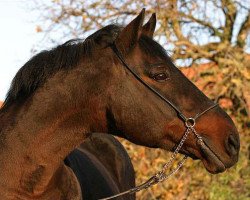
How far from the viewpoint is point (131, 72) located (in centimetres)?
332

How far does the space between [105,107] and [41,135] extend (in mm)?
403

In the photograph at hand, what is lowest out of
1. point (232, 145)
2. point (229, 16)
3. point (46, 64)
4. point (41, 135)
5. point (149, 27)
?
point (232, 145)

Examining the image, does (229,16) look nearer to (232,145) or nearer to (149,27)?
(149,27)

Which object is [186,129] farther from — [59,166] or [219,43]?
[219,43]

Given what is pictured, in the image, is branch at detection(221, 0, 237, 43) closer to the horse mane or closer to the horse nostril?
the horse mane

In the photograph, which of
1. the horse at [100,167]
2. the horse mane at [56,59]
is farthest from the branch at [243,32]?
the horse mane at [56,59]

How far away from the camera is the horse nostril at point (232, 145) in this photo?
10.8 ft

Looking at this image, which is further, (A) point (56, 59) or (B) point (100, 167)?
(B) point (100, 167)

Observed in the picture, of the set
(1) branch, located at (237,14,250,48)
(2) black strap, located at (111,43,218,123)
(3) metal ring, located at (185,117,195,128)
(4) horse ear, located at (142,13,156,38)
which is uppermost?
(1) branch, located at (237,14,250,48)

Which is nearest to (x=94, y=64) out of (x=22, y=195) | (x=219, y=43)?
(x=22, y=195)

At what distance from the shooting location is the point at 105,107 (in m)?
3.31

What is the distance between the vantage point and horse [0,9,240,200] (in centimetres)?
326

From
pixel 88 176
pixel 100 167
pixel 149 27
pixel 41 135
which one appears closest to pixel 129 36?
pixel 149 27

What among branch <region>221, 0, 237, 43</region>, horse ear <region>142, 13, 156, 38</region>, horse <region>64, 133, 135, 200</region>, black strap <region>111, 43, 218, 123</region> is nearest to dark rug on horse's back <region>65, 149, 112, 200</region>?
horse <region>64, 133, 135, 200</region>
